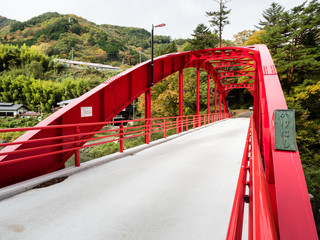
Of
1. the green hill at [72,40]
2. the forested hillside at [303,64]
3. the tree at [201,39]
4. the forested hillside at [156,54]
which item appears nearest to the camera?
the forested hillside at [303,64]

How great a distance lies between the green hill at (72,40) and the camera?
10650 centimetres

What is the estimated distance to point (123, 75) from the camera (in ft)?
23.5

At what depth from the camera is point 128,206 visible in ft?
9.97

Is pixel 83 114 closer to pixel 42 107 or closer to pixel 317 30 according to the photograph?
pixel 317 30

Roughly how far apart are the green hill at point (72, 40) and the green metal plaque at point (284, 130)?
329 feet

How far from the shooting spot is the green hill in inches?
4193

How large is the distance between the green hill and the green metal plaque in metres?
100

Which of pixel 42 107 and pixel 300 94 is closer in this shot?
pixel 300 94

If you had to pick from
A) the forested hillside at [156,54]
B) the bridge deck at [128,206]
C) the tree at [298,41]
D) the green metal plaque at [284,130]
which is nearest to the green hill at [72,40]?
the forested hillside at [156,54]

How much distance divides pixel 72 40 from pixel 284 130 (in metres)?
127

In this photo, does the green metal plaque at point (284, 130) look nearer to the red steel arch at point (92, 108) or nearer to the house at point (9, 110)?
the red steel arch at point (92, 108)

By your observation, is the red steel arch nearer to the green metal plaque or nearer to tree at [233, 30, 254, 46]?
the green metal plaque

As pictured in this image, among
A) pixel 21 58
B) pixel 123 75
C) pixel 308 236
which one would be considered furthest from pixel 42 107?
pixel 308 236

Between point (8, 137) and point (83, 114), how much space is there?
40.6 meters
